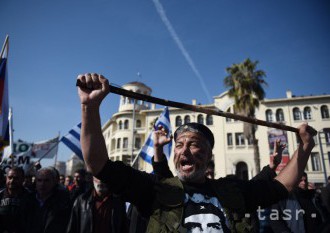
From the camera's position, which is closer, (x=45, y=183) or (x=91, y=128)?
(x=91, y=128)

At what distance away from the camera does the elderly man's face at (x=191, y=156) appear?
2.17 metres

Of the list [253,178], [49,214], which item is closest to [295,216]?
[253,178]

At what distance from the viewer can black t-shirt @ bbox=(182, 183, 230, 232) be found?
6.18ft

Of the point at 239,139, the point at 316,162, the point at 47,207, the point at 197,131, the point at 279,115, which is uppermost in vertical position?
the point at 279,115

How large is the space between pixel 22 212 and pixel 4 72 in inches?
148

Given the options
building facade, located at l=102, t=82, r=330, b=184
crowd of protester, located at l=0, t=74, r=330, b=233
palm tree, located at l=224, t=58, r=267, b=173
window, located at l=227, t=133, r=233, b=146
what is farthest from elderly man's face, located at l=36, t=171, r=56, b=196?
window, located at l=227, t=133, r=233, b=146

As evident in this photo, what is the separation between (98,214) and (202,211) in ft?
8.19

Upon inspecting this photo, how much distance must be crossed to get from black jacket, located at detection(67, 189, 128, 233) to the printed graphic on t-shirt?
221 centimetres

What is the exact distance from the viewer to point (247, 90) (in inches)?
920

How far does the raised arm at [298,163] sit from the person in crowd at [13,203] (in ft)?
13.1

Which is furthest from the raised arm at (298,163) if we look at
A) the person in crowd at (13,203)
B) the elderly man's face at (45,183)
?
the person in crowd at (13,203)

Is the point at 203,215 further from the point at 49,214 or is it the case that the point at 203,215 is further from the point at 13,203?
the point at 13,203

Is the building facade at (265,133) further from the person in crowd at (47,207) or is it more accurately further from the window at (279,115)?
the person in crowd at (47,207)

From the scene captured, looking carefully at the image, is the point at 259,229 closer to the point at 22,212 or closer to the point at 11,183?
the point at 22,212
